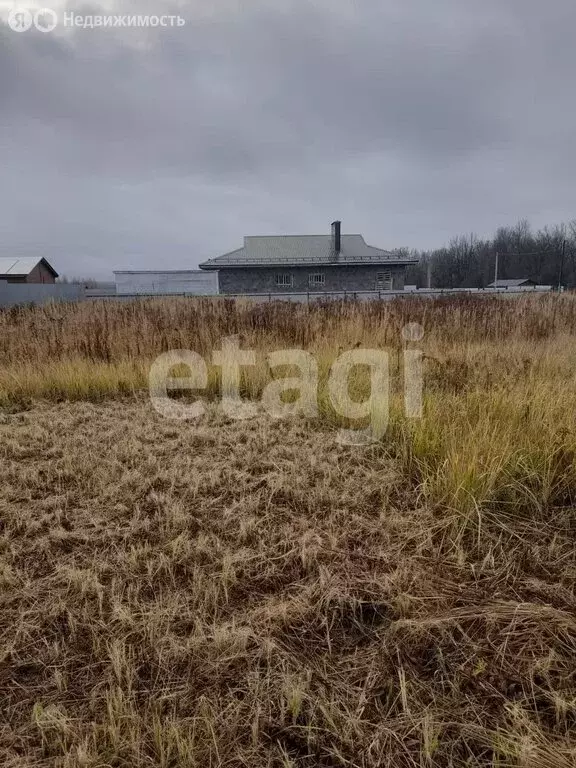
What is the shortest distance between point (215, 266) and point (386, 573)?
1078 inches

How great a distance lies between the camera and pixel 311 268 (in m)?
27.6

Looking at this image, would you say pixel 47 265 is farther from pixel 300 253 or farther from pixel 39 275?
pixel 300 253

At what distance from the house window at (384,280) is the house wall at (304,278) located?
16 centimetres

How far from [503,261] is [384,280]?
3582 cm

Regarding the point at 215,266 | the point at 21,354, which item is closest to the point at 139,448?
the point at 21,354

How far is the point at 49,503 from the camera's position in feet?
7.07

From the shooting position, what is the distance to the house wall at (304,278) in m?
27.4

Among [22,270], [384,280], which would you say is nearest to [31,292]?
[22,270]

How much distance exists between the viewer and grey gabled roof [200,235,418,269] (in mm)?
27016

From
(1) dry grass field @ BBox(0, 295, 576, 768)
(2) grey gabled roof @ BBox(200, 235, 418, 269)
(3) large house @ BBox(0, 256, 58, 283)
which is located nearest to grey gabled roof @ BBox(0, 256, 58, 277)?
(3) large house @ BBox(0, 256, 58, 283)

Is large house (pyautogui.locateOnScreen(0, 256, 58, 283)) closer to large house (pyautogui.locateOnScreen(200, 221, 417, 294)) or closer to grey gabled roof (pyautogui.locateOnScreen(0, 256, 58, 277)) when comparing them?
grey gabled roof (pyautogui.locateOnScreen(0, 256, 58, 277))

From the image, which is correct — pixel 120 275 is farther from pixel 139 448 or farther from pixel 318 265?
pixel 139 448

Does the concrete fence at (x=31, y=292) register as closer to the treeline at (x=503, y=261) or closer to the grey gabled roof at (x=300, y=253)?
the grey gabled roof at (x=300, y=253)

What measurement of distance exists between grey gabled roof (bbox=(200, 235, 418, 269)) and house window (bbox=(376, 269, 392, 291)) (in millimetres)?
911
